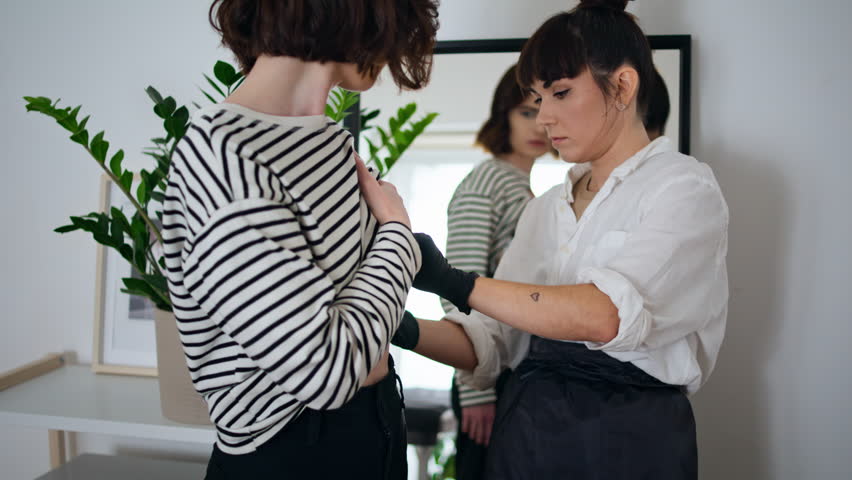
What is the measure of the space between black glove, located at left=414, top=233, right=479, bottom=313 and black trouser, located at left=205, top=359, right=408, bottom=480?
6.5 inches

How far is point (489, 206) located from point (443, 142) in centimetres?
23

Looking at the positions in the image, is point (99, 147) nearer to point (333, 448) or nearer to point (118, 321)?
point (118, 321)

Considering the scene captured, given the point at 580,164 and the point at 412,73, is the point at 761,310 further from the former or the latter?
the point at 412,73

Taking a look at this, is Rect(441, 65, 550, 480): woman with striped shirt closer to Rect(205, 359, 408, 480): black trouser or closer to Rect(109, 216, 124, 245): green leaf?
Rect(205, 359, 408, 480): black trouser

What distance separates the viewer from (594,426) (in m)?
0.90

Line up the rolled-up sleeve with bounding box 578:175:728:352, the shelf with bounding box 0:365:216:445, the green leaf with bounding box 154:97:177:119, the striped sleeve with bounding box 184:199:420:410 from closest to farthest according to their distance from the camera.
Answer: the striped sleeve with bounding box 184:199:420:410 → the rolled-up sleeve with bounding box 578:175:728:352 → the green leaf with bounding box 154:97:177:119 → the shelf with bounding box 0:365:216:445

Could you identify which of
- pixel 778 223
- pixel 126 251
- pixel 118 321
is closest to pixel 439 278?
pixel 126 251

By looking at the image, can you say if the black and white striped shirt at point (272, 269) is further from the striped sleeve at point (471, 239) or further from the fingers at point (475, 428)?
the fingers at point (475, 428)

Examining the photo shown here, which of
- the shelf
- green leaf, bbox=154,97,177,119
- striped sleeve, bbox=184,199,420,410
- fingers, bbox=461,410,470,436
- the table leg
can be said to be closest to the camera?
striped sleeve, bbox=184,199,420,410

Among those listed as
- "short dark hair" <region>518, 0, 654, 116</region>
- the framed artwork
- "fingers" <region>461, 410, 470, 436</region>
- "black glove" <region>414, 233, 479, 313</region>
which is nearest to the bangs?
"short dark hair" <region>518, 0, 654, 116</region>

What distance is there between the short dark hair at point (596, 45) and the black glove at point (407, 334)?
507 millimetres

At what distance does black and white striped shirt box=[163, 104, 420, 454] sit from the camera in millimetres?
556

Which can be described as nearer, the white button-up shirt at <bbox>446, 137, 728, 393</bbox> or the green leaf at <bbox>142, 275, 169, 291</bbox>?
the white button-up shirt at <bbox>446, 137, 728, 393</bbox>

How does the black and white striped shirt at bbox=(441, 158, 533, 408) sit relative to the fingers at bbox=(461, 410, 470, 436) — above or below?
above
